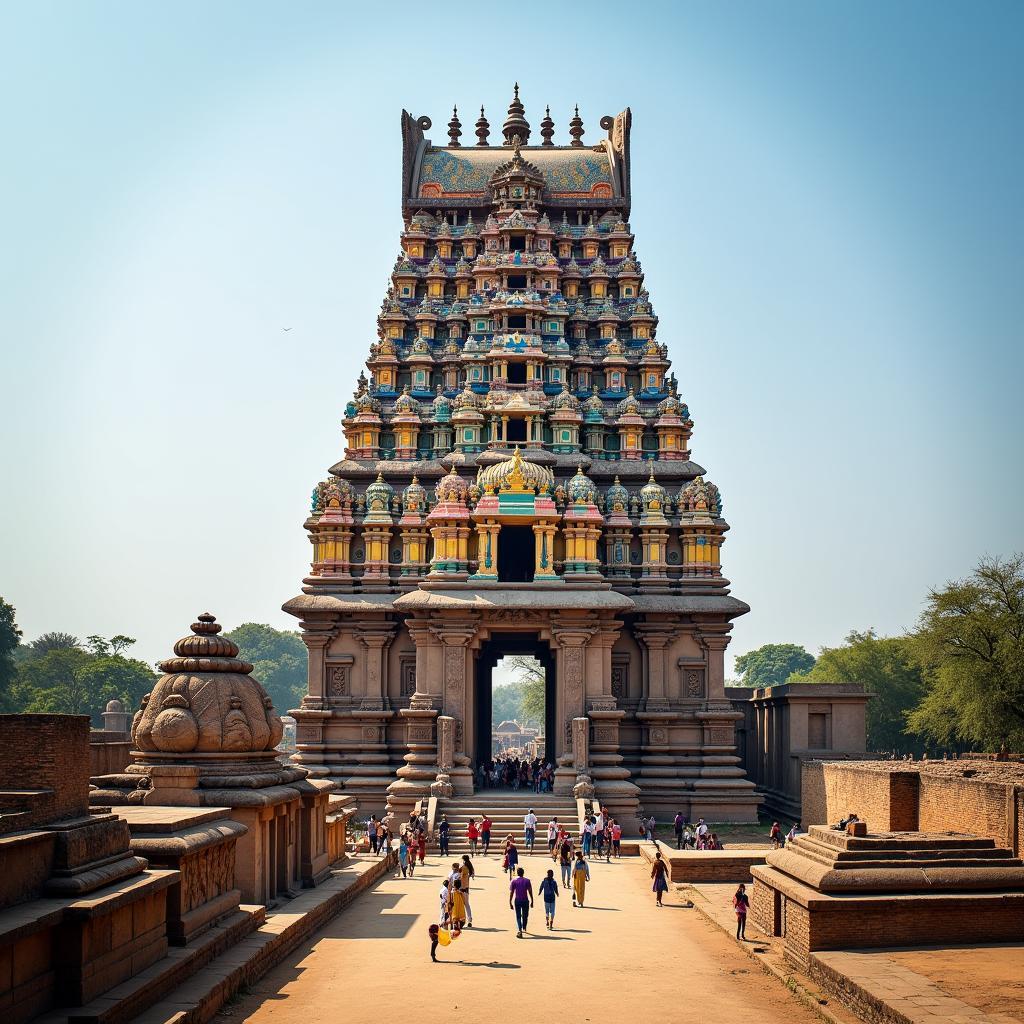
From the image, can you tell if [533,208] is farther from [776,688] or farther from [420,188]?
[776,688]

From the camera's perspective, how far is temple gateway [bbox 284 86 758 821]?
31.6 metres

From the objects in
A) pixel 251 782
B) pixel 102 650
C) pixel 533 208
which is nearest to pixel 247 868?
pixel 251 782

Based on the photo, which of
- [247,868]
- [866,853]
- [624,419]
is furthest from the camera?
[624,419]

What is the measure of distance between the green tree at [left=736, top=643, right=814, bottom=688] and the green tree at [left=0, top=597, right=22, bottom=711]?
74208mm

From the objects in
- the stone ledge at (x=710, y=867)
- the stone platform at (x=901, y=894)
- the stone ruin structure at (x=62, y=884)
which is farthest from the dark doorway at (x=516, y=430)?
the stone ruin structure at (x=62, y=884)

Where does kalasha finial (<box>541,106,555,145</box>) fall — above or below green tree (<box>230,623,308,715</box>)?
above

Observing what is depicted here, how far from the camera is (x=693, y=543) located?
34875 millimetres

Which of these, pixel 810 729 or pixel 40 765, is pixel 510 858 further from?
pixel 810 729

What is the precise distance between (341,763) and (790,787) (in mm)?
11555

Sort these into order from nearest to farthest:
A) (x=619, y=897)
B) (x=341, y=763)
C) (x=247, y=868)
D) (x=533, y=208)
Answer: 1. (x=247, y=868)
2. (x=619, y=897)
3. (x=341, y=763)
4. (x=533, y=208)

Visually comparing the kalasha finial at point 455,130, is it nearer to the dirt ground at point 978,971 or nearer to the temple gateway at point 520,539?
the temple gateway at point 520,539

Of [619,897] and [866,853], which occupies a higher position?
[866,853]

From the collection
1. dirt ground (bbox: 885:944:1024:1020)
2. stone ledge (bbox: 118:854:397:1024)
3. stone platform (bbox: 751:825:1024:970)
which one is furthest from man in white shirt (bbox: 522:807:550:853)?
dirt ground (bbox: 885:944:1024:1020)

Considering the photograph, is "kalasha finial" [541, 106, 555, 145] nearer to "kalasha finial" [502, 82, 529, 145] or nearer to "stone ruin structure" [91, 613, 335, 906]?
"kalasha finial" [502, 82, 529, 145]
